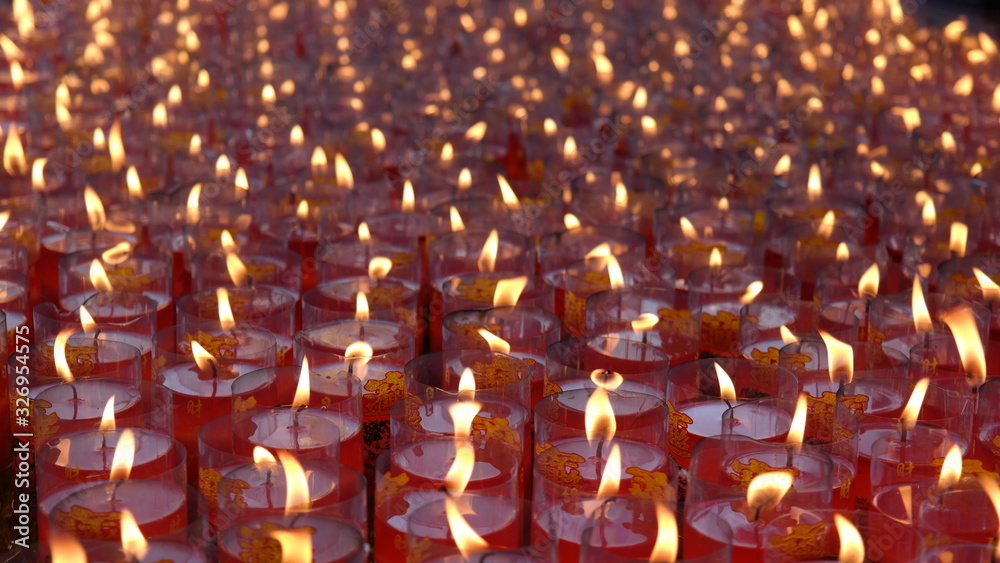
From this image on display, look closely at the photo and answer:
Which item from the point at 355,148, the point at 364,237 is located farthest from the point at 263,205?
the point at 355,148

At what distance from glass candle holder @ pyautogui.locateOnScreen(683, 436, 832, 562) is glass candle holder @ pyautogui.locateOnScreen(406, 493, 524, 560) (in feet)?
0.71

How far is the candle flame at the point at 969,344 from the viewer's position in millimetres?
2027

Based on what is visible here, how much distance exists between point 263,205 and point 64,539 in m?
1.43

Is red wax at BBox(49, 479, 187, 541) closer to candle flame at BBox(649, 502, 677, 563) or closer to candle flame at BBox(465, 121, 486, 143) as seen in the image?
candle flame at BBox(649, 502, 677, 563)

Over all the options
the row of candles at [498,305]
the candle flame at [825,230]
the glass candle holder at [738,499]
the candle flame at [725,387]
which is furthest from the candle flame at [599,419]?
the candle flame at [825,230]

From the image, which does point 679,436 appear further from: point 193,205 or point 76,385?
point 193,205

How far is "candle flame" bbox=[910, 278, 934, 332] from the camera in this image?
2184 mm

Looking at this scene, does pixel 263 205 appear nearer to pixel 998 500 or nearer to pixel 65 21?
pixel 998 500

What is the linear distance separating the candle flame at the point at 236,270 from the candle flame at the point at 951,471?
4.17 feet

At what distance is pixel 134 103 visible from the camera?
3.79 meters

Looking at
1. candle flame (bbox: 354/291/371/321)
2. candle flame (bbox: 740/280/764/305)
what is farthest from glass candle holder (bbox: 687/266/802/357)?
candle flame (bbox: 354/291/371/321)

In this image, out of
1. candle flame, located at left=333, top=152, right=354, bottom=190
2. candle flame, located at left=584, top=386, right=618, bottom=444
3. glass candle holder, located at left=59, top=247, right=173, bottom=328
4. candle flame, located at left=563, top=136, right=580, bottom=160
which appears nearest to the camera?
candle flame, located at left=584, top=386, right=618, bottom=444

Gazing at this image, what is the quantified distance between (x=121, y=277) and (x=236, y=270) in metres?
0.21

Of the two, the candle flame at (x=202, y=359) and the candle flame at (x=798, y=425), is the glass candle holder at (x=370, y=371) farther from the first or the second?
the candle flame at (x=798, y=425)
